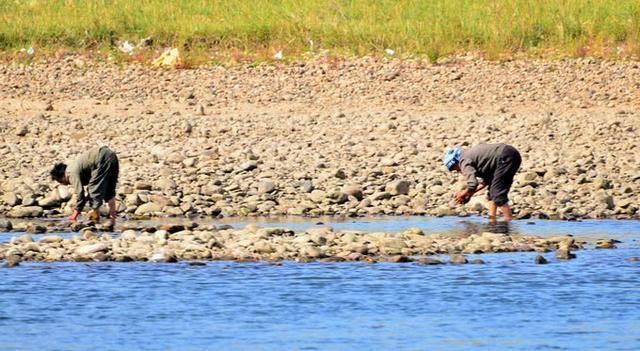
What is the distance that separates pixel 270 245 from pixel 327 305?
7.63 ft

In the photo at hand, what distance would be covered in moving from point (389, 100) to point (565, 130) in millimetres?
3102

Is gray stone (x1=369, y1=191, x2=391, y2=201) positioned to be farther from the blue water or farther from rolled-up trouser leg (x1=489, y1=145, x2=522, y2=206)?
the blue water

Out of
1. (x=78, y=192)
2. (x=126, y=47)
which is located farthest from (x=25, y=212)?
(x=126, y=47)

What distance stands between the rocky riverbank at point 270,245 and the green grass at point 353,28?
994 cm

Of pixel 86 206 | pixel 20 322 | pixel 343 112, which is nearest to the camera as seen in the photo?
pixel 20 322

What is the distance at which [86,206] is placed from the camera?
65.1 ft

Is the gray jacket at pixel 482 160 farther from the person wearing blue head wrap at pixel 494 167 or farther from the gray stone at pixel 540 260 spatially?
the gray stone at pixel 540 260

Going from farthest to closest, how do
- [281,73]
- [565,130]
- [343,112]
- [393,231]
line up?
[281,73]
[343,112]
[565,130]
[393,231]

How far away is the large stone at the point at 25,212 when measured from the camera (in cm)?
1931

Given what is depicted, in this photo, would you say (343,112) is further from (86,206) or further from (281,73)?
(86,206)

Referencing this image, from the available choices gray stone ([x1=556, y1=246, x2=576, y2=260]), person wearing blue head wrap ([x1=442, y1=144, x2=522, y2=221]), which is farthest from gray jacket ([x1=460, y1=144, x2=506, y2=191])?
gray stone ([x1=556, y1=246, x2=576, y2=260])

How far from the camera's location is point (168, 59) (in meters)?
26.6

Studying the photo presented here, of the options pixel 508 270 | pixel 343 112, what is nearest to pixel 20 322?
pixel 508 270

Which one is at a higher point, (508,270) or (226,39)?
(226,39)
